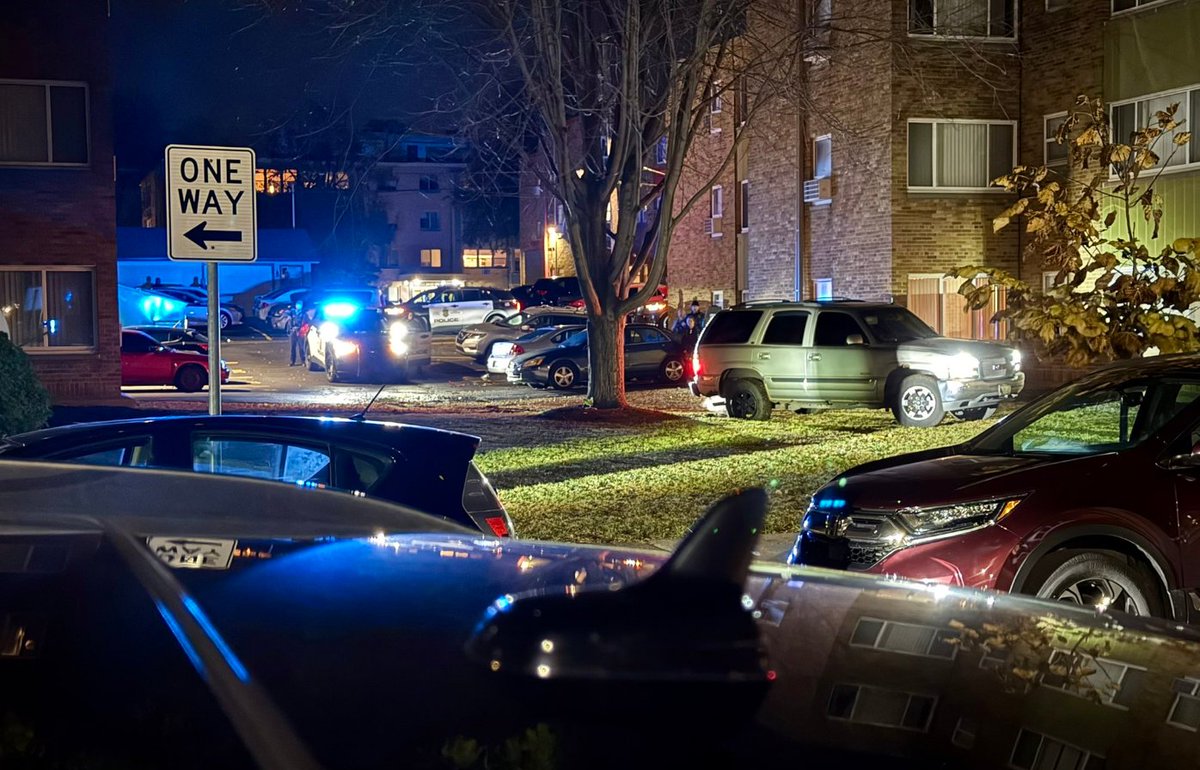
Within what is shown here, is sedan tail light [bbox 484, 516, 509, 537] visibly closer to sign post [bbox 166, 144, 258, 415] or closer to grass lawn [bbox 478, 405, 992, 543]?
sign post [bbox 166, 144, 258, 415]

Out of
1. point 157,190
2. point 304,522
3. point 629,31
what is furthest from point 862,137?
point 157,190

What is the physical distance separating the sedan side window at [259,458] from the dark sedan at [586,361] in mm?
22815

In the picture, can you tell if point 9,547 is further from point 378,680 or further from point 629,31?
point 629,31

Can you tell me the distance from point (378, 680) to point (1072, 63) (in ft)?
94.8

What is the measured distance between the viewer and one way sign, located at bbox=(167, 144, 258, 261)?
974cm

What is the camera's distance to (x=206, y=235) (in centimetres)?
989

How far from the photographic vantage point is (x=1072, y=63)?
28.3 meters

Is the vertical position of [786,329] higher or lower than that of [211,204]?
lower

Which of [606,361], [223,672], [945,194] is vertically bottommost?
[606,361]

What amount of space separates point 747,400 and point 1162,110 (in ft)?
32.9

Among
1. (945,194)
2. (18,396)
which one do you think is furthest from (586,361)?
(18,396)

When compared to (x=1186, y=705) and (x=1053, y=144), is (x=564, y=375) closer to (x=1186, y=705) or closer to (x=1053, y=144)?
(x=1053, y=144)

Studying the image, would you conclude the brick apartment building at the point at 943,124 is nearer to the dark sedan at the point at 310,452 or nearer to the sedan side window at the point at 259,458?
the dark sedan at the point at 310,452

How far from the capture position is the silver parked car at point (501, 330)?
36.2m
